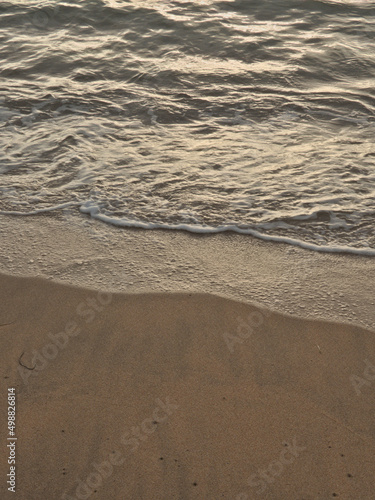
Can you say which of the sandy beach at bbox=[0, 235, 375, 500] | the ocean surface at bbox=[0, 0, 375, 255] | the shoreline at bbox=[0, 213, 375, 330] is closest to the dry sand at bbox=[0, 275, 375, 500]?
the sandy beach at bbox=[0, 235, 375, 500]

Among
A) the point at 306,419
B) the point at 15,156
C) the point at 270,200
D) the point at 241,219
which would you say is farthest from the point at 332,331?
the point at 15,156

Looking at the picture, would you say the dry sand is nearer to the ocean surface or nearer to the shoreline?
the shoreline

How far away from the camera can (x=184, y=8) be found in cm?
1115

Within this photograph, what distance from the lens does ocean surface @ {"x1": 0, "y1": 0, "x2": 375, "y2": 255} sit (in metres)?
4.85

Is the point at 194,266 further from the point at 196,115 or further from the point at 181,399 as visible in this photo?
the point at 196,115

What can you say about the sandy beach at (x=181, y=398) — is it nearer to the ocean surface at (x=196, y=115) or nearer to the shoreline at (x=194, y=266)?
the shoreline at (x=194, y=266)

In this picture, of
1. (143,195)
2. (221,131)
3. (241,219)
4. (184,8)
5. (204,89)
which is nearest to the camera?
(241,219)

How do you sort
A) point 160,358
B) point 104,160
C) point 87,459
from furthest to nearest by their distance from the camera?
point 104,160
point 160,358
point 87,459

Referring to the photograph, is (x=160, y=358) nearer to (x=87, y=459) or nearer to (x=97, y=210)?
(x=87, y=459)

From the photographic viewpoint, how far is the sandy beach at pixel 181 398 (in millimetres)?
2443

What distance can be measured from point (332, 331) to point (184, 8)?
972 cm

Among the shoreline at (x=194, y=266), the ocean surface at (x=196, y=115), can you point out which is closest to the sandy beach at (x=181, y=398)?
the shoreline at (x=194, y=266)

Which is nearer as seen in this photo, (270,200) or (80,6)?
(270,200)

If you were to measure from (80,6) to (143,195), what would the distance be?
8011 mm
